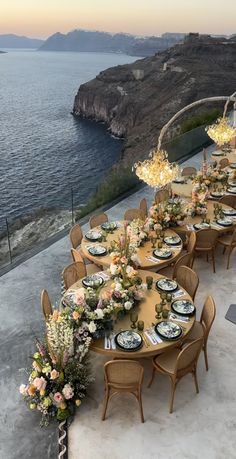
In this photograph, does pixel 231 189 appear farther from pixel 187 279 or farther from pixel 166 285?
pixel 166 285

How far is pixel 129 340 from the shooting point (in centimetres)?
608

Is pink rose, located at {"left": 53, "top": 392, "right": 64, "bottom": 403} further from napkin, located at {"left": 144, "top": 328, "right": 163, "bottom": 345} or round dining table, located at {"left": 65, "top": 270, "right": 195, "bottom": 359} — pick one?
napkin, located at {"left": 144, "top": 328, "right": 163, "bottom": 345}

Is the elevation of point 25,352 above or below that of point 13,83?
above

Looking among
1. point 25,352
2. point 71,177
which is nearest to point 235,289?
point 25,352

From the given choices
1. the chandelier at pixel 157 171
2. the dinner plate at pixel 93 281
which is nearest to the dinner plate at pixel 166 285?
the dinner plate at pixel 93 281

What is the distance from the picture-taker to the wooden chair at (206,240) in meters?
9.40

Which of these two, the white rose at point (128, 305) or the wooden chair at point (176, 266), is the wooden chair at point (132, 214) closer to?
the wooden chair at point (176, 266)

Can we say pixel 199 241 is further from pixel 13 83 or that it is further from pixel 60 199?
pixel 13 83

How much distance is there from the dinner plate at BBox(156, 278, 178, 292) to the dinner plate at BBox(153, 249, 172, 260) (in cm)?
97

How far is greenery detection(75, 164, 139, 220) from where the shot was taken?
12516 millimetres

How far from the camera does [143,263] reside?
8.24 metres

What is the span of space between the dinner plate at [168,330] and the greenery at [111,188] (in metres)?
6.33

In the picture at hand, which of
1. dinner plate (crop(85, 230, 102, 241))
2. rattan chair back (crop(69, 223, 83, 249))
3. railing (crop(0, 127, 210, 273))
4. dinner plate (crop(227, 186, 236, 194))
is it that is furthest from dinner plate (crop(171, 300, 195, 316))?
dinner plate (crop(227, 186, 236, 194))

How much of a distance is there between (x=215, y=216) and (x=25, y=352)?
584 centimetres
